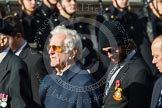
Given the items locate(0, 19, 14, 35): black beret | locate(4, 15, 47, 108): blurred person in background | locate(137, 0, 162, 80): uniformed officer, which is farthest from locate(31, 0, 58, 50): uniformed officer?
locate(0, 19, 14, 35): black beret

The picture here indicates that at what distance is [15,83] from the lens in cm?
482

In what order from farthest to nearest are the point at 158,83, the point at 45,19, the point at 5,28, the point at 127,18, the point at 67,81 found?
1. the point at 127,18
2. the point at 45,19
3. the point at 158,83
4. the point at 5,28
5. the point at 67,81

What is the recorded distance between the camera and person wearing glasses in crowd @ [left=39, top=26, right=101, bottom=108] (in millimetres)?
4777

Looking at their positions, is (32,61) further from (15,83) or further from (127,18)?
(127,18)

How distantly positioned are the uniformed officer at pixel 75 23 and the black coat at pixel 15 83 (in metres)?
3.28

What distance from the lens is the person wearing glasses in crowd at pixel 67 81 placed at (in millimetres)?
4777

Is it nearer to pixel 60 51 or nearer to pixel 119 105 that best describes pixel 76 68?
pixel 60 51

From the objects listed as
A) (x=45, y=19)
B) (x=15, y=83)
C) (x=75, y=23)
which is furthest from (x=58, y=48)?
(x=45, y=19)

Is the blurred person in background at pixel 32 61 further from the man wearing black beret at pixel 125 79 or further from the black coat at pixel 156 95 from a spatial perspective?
the black coat at pixel 156 95

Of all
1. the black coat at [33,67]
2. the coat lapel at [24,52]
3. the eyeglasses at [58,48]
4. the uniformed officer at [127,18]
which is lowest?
the uniformed officer at [127,18]

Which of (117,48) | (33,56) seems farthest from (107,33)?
(33,56)

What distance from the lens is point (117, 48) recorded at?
5.57 m

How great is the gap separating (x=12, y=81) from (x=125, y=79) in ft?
3.80

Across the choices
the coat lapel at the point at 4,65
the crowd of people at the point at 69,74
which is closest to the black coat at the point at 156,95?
the crowd of people at the point at 69,74
